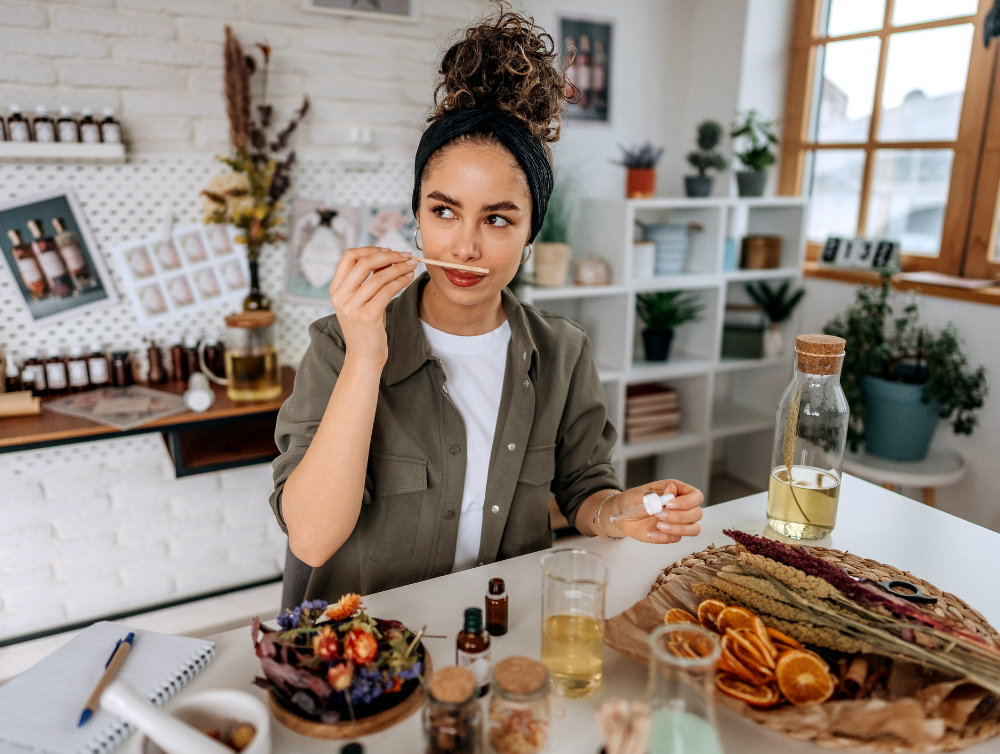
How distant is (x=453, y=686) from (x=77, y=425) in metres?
1.50

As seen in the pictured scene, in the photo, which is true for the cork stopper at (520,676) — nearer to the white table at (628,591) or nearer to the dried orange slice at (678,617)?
the white table at (628,591)

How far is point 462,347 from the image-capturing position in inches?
52.6

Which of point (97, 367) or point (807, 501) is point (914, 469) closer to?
point (807, 501)

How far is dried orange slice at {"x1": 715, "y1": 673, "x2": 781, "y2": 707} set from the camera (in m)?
0.75

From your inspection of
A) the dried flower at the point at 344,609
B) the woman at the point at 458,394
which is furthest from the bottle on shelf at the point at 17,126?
the dried flower at the point at 344,609

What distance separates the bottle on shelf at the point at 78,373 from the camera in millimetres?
2023

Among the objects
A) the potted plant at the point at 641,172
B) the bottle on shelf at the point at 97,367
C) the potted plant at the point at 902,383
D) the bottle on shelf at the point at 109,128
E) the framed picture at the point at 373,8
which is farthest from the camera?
the potted plant at the point at 641,172

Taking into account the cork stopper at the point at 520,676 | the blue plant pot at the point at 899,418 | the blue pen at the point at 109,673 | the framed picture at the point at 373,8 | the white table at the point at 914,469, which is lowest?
the white table at the point at 914,469

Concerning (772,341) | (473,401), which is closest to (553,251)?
(772,341)

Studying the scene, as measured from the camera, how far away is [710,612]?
892 millimetres

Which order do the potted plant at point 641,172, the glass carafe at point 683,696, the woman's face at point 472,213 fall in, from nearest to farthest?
the glass carafe at point 683,696
the woman's face at point 472,213
the potted plant at point 641,172

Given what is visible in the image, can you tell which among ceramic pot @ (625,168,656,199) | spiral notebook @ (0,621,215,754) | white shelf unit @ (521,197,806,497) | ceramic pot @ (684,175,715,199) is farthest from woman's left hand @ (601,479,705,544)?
ceramic pot @ (684,175,715,199)

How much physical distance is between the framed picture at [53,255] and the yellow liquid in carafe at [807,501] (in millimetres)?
1951

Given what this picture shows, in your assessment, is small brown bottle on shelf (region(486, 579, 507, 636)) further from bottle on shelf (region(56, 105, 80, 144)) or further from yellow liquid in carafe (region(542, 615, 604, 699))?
bottle on shelf (region(56, 105, 80, 144))
